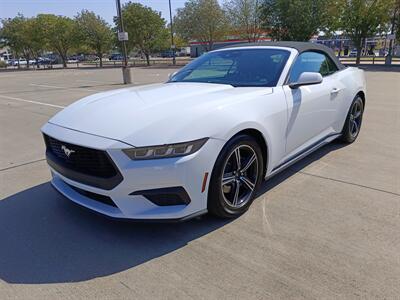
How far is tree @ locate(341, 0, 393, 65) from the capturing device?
94.9 ft

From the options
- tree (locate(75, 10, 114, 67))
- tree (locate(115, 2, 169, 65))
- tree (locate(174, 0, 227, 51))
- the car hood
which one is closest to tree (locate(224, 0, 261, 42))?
tree (locate(174, 0, 227, 51))

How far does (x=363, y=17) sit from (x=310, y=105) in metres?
31.2

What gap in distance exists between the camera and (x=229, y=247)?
106 inches

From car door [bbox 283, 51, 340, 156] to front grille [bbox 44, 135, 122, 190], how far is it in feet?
6.11

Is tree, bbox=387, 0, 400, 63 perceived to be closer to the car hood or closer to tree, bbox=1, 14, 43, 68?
the car hood

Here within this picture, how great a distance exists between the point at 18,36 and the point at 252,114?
57.0m

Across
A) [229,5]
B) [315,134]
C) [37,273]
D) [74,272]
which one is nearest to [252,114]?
[315,134]

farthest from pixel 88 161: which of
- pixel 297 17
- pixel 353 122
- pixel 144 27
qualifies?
pixel 144 27

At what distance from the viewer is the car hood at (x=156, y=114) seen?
2510mm

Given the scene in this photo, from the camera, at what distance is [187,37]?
4606cm

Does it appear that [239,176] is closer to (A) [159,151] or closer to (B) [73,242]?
(A) [159,151]

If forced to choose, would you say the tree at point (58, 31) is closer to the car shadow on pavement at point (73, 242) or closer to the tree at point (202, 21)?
the tree at point (202, 21)

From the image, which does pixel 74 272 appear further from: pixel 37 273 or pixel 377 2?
pixel 377 2

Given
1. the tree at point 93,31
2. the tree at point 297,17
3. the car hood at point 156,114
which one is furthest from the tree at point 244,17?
the car hood at point 156,114
